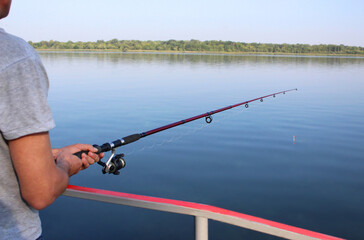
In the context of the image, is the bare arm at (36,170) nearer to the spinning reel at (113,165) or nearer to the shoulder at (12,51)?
the shoulder at (12,51)

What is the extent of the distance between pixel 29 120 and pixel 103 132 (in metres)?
8.33

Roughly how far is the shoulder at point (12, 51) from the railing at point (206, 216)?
1.93 feet

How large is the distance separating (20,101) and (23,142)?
3.8 inches

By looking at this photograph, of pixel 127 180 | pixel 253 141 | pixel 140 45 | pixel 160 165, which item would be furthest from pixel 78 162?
pixel 140 45

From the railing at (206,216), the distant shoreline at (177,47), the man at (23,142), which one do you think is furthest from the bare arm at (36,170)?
the distant shoreline at (177,47)

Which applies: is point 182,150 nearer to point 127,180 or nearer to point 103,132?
point 127,180

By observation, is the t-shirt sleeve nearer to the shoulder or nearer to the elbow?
the shoulder

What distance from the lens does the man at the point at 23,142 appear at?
0.78 meters

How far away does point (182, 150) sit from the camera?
7.62 metres

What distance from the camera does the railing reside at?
3.54ft

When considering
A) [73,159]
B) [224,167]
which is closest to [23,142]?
[73,159]

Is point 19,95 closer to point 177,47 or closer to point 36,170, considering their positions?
point 36,170

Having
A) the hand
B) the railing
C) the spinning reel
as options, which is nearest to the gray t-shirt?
the hand

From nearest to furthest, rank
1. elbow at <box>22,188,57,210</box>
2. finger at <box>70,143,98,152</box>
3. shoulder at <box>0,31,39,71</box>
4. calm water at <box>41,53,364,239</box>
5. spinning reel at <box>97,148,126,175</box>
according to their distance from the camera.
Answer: shoulder at <box>0,31,39,71</box>
elbow at <box>22,188,57,210</box>
finger at <box>70,143,98,152</box>
spinning reel at <box>97,148,126,175</box>
calm water at <box>41,53,364,239</box>
